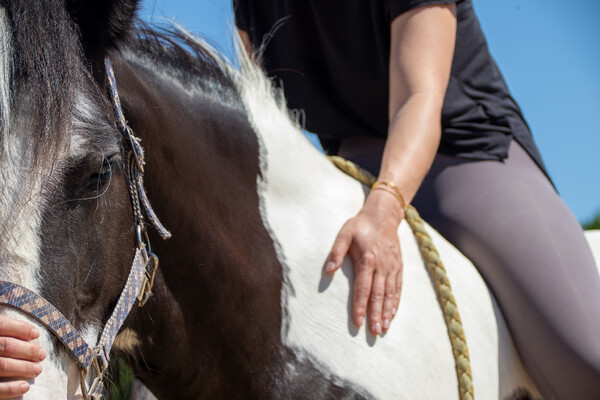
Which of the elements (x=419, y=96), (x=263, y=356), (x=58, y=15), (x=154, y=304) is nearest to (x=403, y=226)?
(x=419, y=96)

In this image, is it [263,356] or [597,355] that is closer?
[263,356]

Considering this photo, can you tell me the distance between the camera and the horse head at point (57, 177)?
1.01 metres

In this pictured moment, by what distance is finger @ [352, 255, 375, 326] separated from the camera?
1447mm

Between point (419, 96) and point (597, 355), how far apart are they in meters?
0.79

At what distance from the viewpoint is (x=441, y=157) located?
1.89m

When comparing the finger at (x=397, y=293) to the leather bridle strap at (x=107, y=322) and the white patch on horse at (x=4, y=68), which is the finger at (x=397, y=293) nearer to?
the leather bridle strap at (x=107, y=322)

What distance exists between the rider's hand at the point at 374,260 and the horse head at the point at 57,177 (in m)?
0.54

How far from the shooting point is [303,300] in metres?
1.48

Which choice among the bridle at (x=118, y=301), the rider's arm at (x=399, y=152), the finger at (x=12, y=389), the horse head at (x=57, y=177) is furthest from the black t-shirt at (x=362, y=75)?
the finger at (x=12, y=389)

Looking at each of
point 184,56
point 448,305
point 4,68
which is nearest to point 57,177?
point 4,68

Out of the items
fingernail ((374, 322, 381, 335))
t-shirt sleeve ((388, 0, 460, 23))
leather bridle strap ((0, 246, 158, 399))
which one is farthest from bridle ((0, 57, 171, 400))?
t-shirt sleeve ((388, 0, 460, 23))

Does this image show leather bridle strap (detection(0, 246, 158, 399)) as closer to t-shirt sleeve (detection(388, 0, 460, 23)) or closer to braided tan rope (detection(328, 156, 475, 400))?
braided tan rope (detection(328, 156, 475, 400))

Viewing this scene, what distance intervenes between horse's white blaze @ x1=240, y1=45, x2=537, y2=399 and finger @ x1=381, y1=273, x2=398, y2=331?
4 centimetres

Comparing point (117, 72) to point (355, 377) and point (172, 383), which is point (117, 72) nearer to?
point (172, 383)
